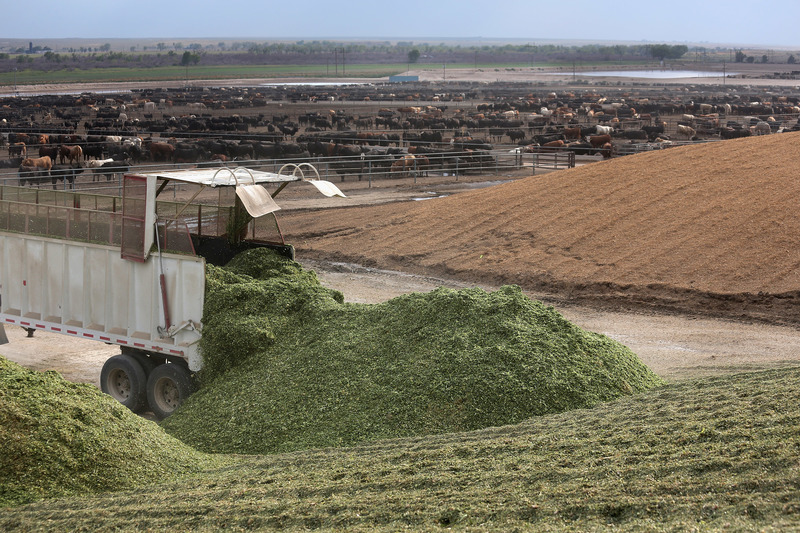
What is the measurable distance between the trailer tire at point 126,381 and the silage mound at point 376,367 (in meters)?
1.21

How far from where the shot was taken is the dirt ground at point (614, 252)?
13312 millimetres

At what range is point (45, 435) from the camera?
7.19 m

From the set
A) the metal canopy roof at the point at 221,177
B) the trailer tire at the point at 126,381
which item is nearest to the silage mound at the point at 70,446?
the trailer tire at the point at 126,381

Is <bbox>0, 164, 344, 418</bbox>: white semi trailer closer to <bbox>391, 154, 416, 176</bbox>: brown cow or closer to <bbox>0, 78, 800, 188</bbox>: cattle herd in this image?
<bbox>0, 78, 800, 188</bbox>: cattle herd

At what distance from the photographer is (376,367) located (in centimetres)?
919

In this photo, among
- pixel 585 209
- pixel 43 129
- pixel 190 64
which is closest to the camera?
pixel 585 209

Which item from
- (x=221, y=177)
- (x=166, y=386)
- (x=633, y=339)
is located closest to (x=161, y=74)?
(x=221, y=177)

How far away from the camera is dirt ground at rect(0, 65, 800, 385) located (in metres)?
13.3

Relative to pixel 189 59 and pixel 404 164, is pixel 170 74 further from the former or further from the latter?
pixel 404 164

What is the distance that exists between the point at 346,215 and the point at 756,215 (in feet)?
37.9

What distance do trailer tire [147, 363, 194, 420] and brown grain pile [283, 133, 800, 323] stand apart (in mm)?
8657

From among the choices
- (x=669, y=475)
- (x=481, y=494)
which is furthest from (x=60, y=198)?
(x=669, y=475)

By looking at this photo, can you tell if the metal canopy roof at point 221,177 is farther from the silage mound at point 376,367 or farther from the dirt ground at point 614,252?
the dirt ground at point 614,252

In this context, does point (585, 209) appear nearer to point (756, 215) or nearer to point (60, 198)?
point (756, 215)
